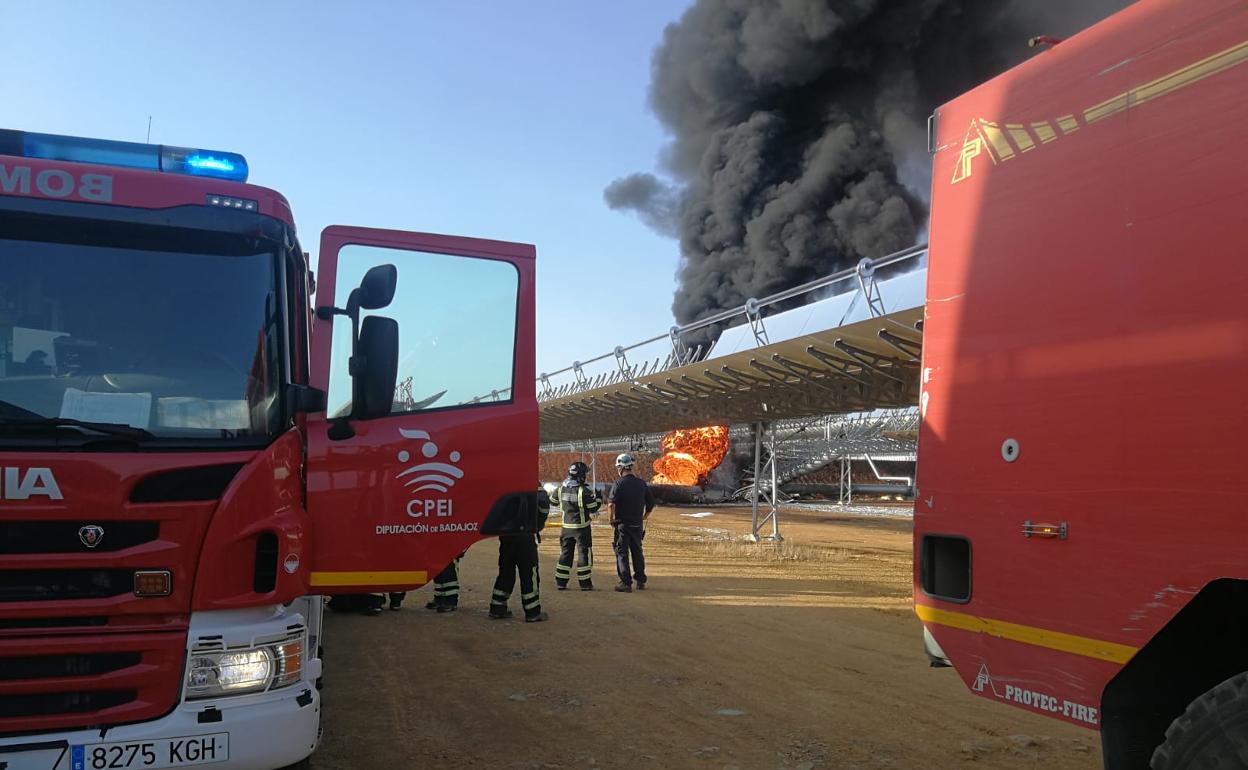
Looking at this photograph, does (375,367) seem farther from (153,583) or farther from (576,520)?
(576,520)

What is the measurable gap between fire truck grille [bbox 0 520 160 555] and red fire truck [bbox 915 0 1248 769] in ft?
9.16

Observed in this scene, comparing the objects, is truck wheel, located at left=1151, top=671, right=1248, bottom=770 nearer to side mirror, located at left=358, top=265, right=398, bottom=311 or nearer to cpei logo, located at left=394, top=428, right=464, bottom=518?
cpei logo, located at left=394, top=428, right=464, bottom=518

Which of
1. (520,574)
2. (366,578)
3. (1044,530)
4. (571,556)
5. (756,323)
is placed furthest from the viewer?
(756,323)

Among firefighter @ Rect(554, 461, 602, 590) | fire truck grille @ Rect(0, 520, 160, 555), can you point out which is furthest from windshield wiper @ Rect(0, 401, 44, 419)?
firefighter @ Rect(554, 461, 602, 590)

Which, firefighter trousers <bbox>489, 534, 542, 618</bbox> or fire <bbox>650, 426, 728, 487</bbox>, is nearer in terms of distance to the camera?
firefighter trousers <bbox>489, 534, 542, 618</bbox>

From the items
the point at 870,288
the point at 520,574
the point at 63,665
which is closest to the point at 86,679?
the point at 63,665

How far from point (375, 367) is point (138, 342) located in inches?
33.8

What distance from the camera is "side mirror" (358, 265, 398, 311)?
11.9 ft

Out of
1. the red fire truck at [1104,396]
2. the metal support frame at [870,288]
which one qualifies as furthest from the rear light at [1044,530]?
the metal support frame at [870,288]

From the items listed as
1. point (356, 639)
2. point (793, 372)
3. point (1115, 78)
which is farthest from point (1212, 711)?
point (793, 372)

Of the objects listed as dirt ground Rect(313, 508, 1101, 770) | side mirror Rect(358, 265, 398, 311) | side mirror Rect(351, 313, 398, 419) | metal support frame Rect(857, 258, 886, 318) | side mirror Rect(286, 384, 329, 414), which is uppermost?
metal support frame Rect(857, 258, 886, 318)

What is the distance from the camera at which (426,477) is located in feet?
13.6

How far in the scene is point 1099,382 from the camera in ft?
8.94

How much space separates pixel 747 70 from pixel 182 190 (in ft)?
134
